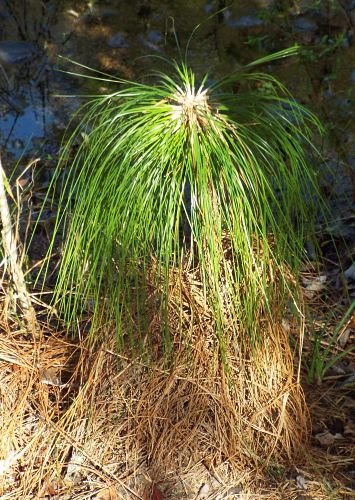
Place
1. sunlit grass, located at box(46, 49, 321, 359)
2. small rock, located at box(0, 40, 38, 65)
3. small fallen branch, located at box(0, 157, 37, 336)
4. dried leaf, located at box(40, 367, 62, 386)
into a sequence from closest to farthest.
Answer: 1. sunlit grass, located at box(46, 49, 321, 359)
2. small fallen branch, located at box(0, 157, 37, 336)
3. dried leaf, located at box(40, 367, 62, 386)
4. small rock, located at box(0, 40, 38, 65)

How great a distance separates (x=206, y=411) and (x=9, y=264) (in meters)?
0.87

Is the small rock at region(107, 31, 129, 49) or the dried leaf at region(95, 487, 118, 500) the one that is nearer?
the dried leaf at region(95, 487, 118, 500)

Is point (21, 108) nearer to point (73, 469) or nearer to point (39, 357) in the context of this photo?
Answer: point (39, 357)

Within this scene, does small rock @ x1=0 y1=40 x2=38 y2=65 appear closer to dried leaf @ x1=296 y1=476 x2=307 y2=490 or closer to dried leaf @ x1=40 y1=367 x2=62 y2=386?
dried leaf @ x1=40 y1=367 x2=62 y2=386

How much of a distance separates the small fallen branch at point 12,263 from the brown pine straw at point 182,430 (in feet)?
0.94

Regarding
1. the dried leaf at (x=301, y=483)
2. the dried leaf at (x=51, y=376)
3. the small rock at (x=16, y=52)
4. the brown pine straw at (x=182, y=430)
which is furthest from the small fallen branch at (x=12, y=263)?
the small rock at (x=16, y=52)

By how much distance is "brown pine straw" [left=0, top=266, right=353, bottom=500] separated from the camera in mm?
2238

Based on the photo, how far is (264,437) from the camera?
2297 mm

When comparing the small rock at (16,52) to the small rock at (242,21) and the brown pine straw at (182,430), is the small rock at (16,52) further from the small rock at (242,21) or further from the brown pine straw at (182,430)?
the brown pine straw at (182,430)

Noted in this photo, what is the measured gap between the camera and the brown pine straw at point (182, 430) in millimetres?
2238

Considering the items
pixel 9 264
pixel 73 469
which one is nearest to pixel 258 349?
pixel 73 469

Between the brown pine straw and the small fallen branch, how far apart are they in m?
0.29

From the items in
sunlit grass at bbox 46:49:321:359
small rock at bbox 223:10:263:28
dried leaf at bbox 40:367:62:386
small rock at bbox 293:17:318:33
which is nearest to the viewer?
sunlit grass at bbox 46:49:321:359

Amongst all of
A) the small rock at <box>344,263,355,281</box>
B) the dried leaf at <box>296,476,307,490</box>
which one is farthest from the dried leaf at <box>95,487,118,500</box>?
the small rock at <box>344,263,355,281</box>
